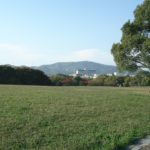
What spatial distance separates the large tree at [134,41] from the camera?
131 feet

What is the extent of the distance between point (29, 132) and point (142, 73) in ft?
98.5

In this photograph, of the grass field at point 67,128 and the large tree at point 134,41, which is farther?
the large tree at point 134,41

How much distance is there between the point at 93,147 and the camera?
1149 cm

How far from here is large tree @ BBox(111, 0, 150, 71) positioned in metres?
40.0

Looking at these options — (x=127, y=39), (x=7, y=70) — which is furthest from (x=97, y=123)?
(x=7, y=70)

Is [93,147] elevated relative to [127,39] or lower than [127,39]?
lower

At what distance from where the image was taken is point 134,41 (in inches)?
1577


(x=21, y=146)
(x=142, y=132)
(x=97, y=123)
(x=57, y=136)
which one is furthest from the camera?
(x=97, y=123)

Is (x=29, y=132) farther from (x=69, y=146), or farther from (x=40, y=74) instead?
(x=40, y=74)

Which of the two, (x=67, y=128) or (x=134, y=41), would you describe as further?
(x=134, y=41)

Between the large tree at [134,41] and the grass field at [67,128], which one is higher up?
the large tree at [134,41]

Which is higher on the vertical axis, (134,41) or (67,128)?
(134,41)

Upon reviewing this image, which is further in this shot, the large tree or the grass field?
the large tree

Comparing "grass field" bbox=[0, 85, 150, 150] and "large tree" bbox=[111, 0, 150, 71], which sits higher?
"large tree" bbox=[111, 0, 150, 71]
